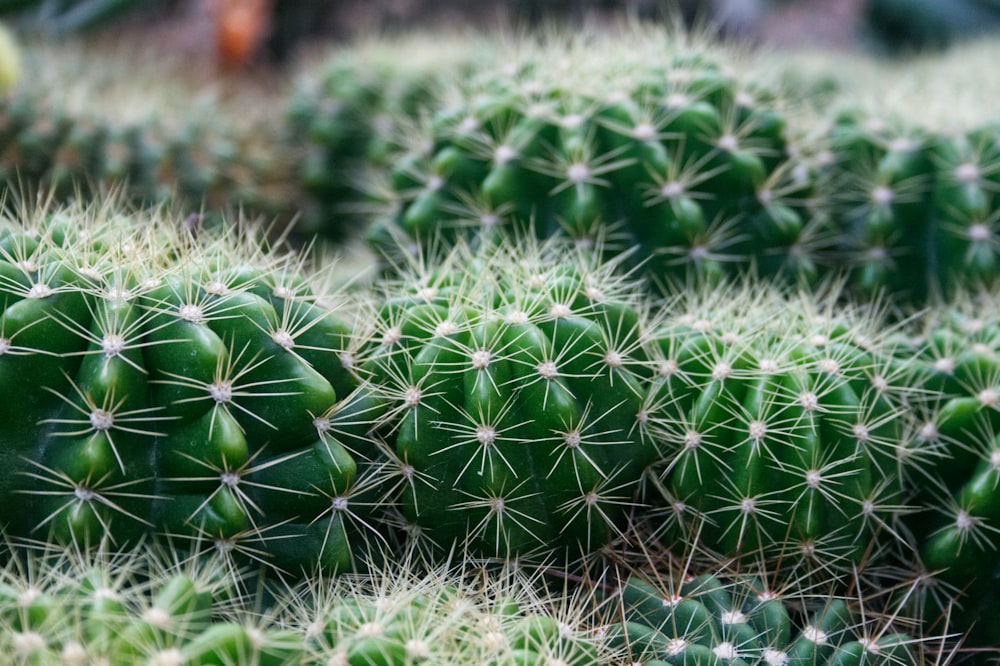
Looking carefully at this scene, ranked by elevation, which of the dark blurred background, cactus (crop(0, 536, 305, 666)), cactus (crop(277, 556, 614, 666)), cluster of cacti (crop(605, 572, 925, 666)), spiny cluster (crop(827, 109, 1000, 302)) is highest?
the dark blurred background

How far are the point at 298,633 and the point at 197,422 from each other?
40 centimetres

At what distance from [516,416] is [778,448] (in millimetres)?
528

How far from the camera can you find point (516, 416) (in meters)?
1.77

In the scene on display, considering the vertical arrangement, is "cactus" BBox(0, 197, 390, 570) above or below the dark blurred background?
below

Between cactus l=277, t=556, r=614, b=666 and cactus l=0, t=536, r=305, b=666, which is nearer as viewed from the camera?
cactus l=0, t=536, r=305, b=666

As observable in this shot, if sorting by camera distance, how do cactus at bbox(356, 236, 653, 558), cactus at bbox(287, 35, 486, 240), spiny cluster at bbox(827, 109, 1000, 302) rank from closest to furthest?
cactus at bbox(356, 236, 653, 558)
spiny cluster at bbox(827, 109, 1000, 302)
cactus at bbox(287, 35, 486, 240)

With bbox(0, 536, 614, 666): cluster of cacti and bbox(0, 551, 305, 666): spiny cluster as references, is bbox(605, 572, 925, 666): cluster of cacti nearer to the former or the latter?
bbox(0, 536, 614, 666): cluster of cacti

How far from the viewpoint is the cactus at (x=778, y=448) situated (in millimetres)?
1858

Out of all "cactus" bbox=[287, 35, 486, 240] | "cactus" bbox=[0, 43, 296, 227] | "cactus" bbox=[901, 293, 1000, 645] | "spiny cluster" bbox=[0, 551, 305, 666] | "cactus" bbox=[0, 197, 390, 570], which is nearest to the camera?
"spiny cluster" bbox=[0, 551, 305, 666]

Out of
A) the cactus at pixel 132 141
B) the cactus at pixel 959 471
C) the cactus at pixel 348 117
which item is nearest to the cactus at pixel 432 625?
the cactus at pixel 959 471

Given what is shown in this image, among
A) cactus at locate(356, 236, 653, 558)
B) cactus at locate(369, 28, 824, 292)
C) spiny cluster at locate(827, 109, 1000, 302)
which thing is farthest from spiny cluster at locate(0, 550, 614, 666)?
spiny cluster at locate(827, 109, 1000, 302)

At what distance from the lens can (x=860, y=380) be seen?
77.5 inches

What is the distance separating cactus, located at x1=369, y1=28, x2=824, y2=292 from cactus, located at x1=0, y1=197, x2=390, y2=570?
0.82 metres

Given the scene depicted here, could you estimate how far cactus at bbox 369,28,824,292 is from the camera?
7.86 ft
